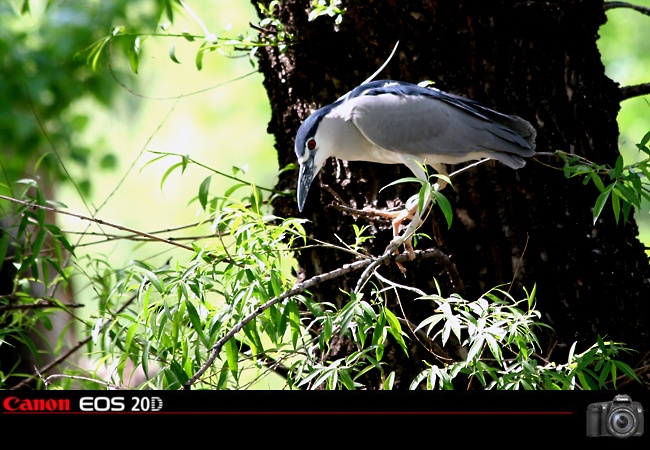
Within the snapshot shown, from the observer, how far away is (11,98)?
13.1 ft

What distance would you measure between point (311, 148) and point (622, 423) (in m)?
1.00

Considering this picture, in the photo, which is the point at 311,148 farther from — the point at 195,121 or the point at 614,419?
the point at 195,121

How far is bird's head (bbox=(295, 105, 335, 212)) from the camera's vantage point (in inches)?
66.1

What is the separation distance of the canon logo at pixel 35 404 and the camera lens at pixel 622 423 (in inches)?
25.2

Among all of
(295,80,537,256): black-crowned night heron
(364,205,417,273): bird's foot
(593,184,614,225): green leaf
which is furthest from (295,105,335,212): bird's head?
(593,184,614,225): green leaf

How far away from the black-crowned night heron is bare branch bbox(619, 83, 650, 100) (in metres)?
0.37

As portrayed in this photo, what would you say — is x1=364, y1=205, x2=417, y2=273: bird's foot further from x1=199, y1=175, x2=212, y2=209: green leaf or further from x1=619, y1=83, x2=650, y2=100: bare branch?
x1=619, y1=83, x2=650, y2=100: bare branch

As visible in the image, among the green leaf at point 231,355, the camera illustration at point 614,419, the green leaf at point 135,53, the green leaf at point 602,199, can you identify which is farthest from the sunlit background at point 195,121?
the camera illustration at point 614,419

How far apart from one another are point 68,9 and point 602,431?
4065mm

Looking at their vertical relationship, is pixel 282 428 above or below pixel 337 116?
below

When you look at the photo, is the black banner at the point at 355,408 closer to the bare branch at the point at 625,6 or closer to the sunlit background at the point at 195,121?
the bare branch at the point at 625,6

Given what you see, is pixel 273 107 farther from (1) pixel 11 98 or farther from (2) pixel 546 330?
(1) pixel 11 98

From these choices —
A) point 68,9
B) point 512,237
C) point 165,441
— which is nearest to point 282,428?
point 165,441

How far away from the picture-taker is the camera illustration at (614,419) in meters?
0.87
